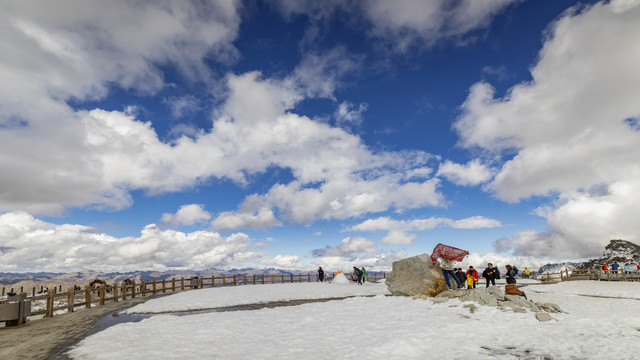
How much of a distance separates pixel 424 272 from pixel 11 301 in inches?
764

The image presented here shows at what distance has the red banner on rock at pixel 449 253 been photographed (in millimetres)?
17906

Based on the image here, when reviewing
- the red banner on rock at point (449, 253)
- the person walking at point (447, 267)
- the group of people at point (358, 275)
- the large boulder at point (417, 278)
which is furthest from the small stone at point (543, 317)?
the group of people at point (358, 275)

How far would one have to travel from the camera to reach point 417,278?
62.3 ft

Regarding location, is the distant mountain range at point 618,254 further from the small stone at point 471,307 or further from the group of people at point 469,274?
the small stone at point 471,307

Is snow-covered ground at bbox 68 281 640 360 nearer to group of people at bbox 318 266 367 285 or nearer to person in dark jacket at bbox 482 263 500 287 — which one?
person in dark jacket at bbox 482 263 500 287

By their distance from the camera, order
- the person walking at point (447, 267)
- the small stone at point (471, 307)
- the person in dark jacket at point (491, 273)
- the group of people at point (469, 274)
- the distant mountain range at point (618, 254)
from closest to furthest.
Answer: the small stone at point (471, 307) → the group of people at point (469, 274) → the person walking at point (447, 267) → the person in dark jacket at point (491, 273) → the distant mountain range at point (618, 254)

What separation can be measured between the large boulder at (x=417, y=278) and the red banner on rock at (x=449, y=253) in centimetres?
81

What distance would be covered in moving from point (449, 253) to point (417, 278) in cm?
237

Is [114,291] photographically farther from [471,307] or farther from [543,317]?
[543,317]

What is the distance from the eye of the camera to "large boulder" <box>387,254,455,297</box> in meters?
18.3

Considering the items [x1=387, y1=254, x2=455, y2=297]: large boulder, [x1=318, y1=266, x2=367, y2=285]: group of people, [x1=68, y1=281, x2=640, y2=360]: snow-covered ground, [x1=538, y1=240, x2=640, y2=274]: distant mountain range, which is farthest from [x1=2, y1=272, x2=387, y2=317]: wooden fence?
[x1=538, y1=240, x2=640, y2=274]: distant mountain range

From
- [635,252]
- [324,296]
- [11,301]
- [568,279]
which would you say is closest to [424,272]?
[324,296]

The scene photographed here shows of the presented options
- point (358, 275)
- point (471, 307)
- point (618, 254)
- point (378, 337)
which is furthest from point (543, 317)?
point (618, 254)

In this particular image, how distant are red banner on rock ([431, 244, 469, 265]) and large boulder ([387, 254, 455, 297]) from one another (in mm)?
811
